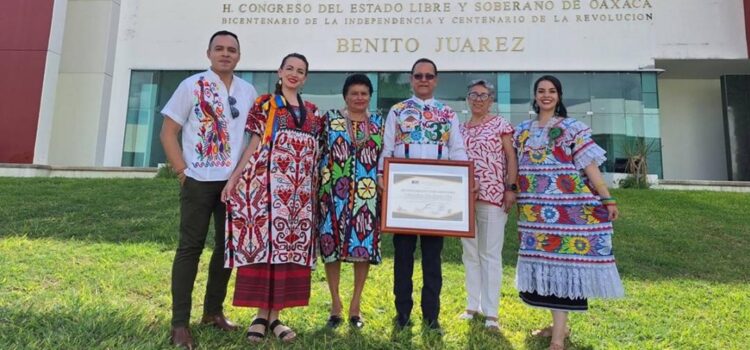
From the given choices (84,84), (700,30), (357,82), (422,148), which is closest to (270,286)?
(422,148)

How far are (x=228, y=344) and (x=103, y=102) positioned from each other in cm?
1443

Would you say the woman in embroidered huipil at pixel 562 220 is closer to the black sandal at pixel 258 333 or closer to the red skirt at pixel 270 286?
the red skirt at pixel 270 286

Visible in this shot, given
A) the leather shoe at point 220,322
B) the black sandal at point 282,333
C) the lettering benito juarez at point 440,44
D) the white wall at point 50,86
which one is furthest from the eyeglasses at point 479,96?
the white wall at point 50,86

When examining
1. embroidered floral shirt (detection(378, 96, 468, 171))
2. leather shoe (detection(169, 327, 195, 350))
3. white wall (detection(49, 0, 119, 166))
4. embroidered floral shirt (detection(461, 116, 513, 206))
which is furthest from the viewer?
white wall (detection(49, 0, 119, 166))

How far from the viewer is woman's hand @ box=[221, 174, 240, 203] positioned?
9.11 ft

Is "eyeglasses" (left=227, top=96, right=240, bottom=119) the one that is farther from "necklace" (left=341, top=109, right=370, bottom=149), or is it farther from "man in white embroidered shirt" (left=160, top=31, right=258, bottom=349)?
"necklace" (left=341, top=109, right=370, bottom=149)

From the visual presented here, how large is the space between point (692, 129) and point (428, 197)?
15512 millimetres

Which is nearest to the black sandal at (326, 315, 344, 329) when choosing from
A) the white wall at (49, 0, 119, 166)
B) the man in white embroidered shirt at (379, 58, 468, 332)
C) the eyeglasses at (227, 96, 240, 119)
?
the man in white embroidered shirt at (379, 58, 468, 332)

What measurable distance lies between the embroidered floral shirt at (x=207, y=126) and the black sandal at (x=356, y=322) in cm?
130

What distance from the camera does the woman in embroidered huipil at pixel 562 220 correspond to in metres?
2.90

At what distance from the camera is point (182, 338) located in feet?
9.05

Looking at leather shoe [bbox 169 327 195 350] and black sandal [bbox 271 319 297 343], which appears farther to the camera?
black sandal [bbox 271 319 297 343]

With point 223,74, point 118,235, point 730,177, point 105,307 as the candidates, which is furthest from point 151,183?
point 730,177

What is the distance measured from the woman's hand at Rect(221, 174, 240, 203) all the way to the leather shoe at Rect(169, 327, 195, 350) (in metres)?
0.81
